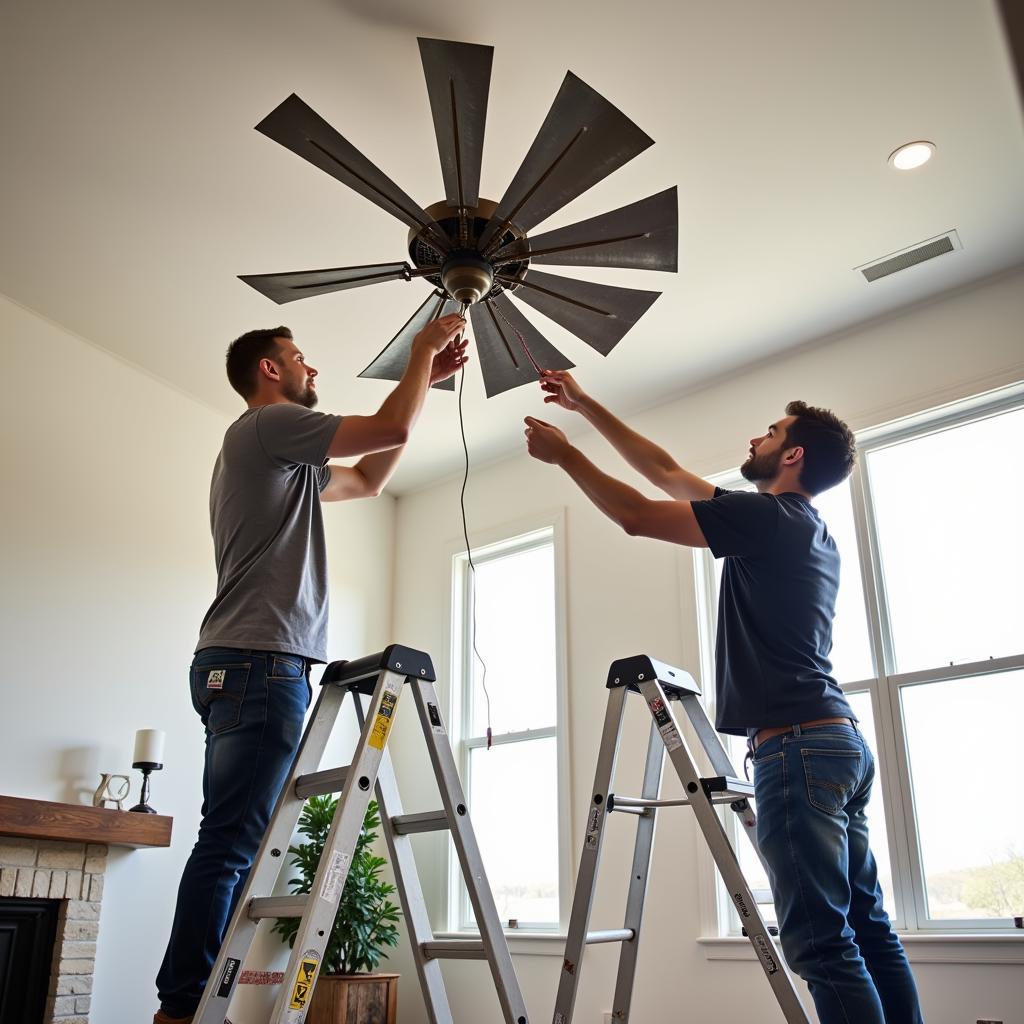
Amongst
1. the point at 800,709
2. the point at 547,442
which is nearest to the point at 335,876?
the point at 800,709

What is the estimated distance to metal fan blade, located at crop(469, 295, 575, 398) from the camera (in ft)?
8.41

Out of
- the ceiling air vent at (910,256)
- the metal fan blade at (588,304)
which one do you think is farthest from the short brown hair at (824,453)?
the ceiling air vent at (910,256)

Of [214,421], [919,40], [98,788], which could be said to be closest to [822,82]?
[919,40]

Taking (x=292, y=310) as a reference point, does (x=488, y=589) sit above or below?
below

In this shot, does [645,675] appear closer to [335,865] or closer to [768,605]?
[768,605]

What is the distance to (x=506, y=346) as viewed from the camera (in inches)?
105

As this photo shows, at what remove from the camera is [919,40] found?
8.63 feet

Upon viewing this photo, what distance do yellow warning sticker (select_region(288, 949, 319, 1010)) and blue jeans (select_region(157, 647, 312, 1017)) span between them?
0.24 m

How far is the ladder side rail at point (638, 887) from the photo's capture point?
95.0 inches

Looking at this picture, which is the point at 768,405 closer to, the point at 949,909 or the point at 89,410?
the point at 949,909

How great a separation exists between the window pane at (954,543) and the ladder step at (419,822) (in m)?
2.12

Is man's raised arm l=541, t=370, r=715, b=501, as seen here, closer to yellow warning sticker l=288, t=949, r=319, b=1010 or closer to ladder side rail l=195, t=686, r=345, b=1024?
ladder side rail l=195, t=686, r=345, b=1024

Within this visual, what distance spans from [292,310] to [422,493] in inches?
69.5

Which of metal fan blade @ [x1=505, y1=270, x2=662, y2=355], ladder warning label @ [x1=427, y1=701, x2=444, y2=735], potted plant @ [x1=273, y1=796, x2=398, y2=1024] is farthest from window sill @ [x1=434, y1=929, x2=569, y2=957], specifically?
metal fan blade @ [x1=505, y1=270, x2=662, y2=355]
